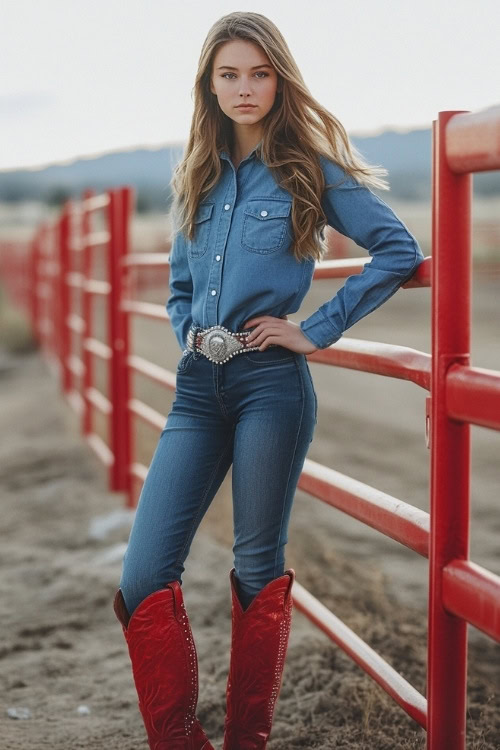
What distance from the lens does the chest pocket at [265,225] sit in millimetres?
2029

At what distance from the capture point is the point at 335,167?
79.8 inches

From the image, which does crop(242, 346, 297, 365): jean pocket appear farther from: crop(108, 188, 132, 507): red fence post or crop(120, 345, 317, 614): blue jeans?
crop(108, 188, 132, 507): red fence post

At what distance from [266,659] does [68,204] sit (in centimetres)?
607

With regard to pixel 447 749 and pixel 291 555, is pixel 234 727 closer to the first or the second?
pixel 447 749

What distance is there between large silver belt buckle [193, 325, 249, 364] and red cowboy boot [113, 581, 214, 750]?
1.56 ft

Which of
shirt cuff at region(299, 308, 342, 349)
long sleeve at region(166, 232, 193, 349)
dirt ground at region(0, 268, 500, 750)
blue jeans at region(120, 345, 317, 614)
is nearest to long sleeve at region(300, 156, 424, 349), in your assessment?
shirt cuff at region(299, 308, 342, 349)

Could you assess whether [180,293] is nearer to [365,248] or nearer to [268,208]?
[268,208]

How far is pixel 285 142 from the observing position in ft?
6.83

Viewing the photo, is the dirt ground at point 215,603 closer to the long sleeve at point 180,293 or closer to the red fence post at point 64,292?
the long sleeve at point 180,293

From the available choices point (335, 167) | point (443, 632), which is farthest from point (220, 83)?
point (443, 632)

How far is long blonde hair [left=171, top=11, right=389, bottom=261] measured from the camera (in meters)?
2.01

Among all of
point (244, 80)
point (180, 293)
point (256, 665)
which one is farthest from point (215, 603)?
point (244, 80)

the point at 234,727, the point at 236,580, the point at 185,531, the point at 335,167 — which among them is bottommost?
the point at 234,727

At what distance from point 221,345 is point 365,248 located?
0.35 meters
